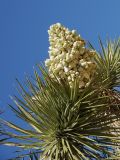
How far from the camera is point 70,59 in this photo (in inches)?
140

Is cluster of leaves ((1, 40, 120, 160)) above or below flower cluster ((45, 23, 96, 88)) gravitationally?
below

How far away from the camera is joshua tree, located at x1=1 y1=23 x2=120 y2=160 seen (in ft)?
11.2

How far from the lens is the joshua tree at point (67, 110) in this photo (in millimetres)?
3414

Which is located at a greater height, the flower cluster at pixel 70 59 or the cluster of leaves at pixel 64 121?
the flower cluster at pixel 70 59

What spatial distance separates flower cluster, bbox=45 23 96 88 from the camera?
11.6 ft

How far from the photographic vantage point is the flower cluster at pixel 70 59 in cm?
354

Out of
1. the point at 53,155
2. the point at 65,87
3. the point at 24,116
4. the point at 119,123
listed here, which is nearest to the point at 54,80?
the point at 65,87

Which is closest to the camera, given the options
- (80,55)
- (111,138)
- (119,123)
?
(111,138)

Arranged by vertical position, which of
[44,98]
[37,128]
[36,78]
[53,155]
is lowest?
[53,155]

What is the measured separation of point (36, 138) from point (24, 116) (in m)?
0.22

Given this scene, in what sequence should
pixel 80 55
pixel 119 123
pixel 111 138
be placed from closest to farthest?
pixel 111 138, pixel 80 55, pixel 119 123

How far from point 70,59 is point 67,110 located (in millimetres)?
440

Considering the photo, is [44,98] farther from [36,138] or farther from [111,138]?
[111,138]

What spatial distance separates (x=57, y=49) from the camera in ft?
12.0
